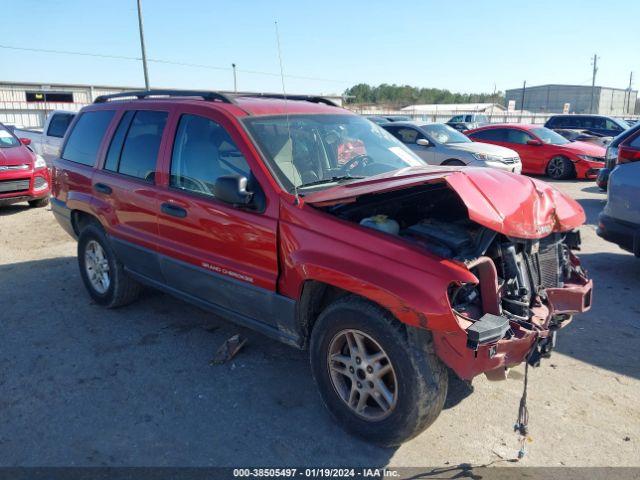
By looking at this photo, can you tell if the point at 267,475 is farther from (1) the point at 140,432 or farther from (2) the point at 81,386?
(2) the point at 81,386

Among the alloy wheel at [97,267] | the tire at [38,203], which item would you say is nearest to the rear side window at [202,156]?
the alloy wheel at [97,267]

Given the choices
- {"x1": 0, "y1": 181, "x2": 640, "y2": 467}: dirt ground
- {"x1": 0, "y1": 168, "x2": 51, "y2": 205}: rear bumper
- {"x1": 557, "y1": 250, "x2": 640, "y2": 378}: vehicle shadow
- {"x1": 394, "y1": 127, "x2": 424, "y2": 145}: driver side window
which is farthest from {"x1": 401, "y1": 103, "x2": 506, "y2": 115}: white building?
{"x1": 0, "y1": 181, "x2": 640, "y2": 467}: dirt ground

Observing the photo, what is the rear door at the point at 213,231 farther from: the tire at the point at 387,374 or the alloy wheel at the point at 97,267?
the alloy wheel at the point at 97,267

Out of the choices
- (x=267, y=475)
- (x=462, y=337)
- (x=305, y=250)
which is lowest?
(x=267, y=475)

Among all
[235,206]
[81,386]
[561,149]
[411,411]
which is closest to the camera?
[411,411]

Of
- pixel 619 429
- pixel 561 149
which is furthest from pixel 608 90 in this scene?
pixel 619 429

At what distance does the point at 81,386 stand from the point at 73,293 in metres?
2.14

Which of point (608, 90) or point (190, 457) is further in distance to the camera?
point (608, 90)

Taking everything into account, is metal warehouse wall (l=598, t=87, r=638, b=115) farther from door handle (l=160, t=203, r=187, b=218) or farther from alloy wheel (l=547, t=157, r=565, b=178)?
door handle (l=160, t=203, r=187, b=218)

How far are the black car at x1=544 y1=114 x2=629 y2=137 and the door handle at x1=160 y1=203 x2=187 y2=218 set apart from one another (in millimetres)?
20146

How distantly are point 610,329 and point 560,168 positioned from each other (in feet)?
35.0

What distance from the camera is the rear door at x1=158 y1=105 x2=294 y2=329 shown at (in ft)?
11.2

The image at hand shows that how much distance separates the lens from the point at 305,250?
10.3ft

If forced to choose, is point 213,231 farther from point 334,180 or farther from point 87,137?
point 87,137
